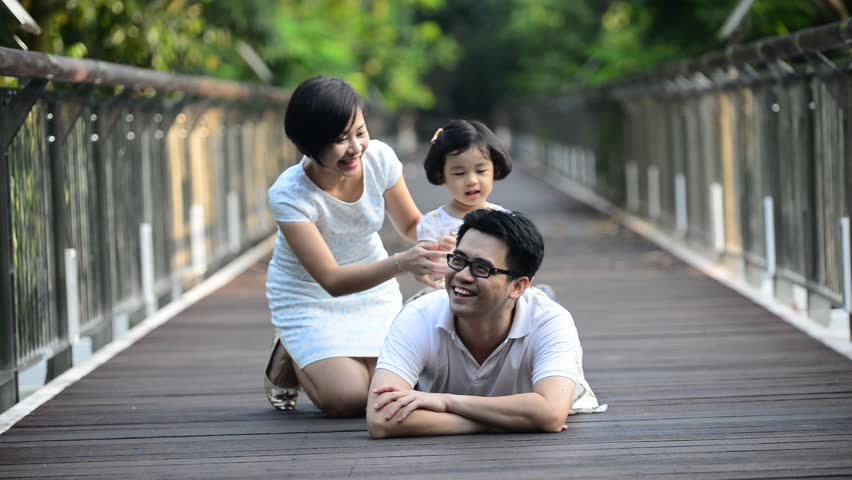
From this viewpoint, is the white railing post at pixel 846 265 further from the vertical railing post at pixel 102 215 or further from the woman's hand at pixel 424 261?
the vertical railing post at pixel 102 215

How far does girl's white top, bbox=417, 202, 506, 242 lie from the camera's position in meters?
7.08

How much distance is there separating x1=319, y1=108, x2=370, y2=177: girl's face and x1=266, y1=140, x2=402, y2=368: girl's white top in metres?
0.29

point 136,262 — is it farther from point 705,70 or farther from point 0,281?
point 705,70

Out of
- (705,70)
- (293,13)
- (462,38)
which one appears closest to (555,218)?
(705,70)

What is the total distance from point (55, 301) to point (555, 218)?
13950 mm

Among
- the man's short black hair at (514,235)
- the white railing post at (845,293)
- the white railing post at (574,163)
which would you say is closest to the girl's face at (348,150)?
the man's short black hair at (514,235)

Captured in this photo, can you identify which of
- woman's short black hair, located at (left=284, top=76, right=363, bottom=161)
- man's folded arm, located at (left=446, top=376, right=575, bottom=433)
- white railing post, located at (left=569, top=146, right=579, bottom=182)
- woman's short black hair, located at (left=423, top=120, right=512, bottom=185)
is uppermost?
woman's short black hair, located at (left=284, top=76, right=363, bottom=161)

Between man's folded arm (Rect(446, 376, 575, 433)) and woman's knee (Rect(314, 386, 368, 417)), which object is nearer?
man's folded arm (Rect(446, 376, 575, 433))

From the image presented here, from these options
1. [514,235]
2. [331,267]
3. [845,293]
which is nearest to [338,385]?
[331,267]

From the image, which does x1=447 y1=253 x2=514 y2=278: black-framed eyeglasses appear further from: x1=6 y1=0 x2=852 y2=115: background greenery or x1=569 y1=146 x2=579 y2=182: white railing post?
x1=569 y1=146 x2=579 y2=182: white railing post

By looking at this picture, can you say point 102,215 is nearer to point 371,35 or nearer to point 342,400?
point 342,400

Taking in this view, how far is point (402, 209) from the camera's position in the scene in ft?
23.8

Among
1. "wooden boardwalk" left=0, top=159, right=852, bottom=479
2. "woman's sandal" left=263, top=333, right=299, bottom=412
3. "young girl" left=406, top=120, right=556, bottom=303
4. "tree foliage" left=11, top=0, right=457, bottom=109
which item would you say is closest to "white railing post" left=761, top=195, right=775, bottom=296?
"wooden boardwalk" left=0, top=159, right=852, bottom=479

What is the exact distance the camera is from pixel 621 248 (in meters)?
17.0
